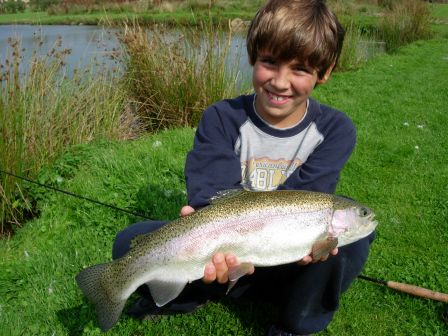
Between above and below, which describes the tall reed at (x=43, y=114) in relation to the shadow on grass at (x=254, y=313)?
above

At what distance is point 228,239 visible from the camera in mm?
2209

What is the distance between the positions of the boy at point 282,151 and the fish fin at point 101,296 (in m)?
0.35

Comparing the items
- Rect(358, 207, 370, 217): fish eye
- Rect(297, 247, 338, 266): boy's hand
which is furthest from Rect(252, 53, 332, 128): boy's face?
Rect(297, 247, 338, 266): boy's hand

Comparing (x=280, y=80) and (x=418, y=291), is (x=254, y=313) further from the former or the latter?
Answer: (x=280, y=80)

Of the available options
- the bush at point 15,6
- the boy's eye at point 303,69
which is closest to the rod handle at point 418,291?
the boy's eye at point 303,69

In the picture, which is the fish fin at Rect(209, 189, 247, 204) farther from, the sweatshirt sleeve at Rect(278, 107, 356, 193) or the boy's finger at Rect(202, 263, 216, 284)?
the sweatshirt sleeve at Rect(278, 107, 356, 193)

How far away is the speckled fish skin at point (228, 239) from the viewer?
87.2 inches

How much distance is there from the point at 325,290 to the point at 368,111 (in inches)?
249

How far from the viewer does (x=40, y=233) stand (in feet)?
13.4

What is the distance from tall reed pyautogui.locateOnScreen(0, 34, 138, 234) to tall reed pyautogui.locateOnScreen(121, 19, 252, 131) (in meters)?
0.42

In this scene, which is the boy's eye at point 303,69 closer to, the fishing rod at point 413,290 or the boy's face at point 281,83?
the boy's face at point 281,83

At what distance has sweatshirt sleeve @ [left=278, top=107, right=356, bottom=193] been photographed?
8.79 feet

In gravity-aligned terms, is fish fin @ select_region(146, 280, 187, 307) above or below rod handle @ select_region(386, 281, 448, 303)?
above

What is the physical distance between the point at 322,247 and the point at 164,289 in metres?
0.82
